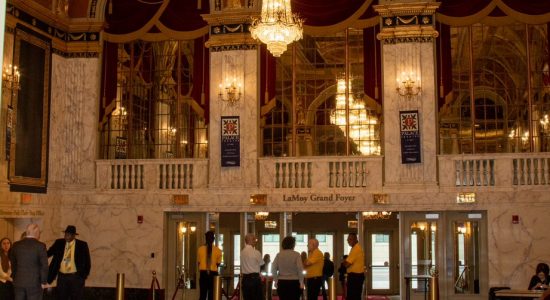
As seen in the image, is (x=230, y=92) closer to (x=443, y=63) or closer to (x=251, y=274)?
(x=443, y=63)

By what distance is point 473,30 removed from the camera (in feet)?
53.8

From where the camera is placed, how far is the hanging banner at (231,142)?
1542 centimetres

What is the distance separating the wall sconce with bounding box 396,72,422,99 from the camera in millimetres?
14891

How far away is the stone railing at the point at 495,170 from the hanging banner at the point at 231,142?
4.20 metres

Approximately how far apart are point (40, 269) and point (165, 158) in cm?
815

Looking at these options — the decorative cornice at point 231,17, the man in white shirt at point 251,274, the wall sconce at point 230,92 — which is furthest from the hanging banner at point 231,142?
the man in white shirt at point 251,274

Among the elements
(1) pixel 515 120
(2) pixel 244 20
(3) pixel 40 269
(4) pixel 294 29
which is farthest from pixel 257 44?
(3) pixel 40 269

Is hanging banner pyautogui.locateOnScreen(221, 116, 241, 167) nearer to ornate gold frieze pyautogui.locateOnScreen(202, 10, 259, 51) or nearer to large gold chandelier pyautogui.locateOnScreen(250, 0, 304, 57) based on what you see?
ornate gold frieze pyautogui.locateOnScreen(202, 10, 259, 51)

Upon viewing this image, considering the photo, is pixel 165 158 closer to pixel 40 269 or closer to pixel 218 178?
pixel 218 178

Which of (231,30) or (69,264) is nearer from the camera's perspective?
(69,264)

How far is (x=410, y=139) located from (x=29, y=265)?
8709 millimetres

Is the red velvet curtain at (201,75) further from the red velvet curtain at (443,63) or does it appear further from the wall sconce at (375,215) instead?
the red velvet curtain at (443,63)

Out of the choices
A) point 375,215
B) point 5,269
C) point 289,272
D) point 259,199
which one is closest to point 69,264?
point 5,269

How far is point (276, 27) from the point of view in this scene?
11.4m
